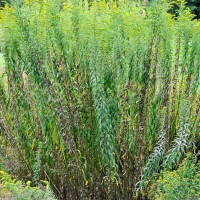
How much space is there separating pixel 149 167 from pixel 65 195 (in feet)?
3.22

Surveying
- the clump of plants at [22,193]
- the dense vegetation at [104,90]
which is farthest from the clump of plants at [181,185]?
the clump of plants at [22,193]

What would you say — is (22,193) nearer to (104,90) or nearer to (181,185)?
(104,90)

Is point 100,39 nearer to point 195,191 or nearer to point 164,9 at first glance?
point 164,9

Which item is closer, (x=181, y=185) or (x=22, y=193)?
(x=22, y=193)

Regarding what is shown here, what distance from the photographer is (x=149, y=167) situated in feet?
11.3

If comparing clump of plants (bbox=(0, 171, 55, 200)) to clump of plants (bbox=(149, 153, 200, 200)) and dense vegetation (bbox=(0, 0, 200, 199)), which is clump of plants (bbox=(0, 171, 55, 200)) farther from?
A: clump of plants (bbox=(149, 153, 200, 200))

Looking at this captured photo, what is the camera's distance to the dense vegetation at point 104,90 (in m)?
3.26

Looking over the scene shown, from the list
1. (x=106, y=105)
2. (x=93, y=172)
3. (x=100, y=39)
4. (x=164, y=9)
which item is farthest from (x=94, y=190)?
(x=164, y=9)

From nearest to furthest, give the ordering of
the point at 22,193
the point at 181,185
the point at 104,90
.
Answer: the point at 22,193
the point at 181,185
the point at 104,90

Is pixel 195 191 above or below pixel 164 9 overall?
below

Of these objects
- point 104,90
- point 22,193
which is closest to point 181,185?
point 104,90

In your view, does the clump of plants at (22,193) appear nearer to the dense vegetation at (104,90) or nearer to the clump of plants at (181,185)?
the dense vegetation at (104,90)

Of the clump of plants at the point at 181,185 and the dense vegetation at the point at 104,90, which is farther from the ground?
the dense vegetation at the point at 104,90

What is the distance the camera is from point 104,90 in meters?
3.29
